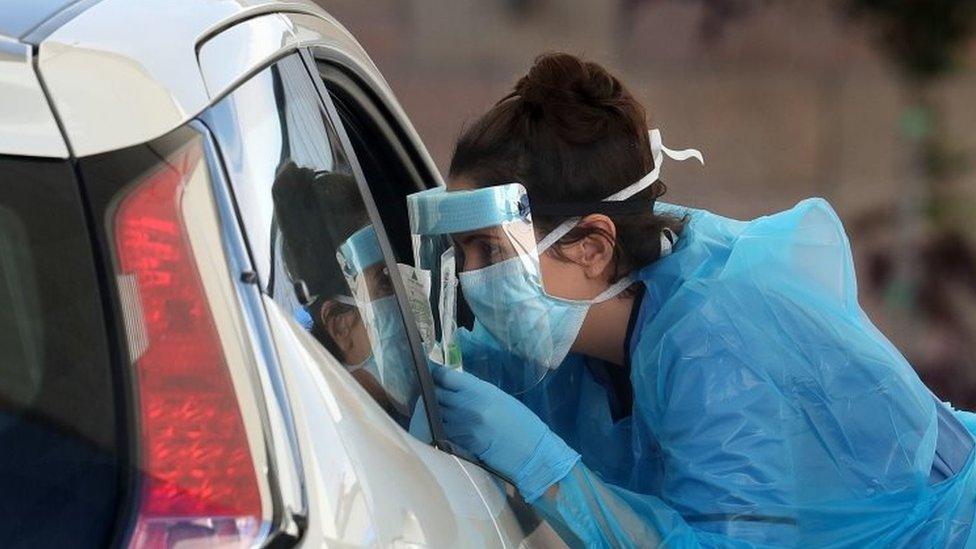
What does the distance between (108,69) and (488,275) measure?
3.44 feet

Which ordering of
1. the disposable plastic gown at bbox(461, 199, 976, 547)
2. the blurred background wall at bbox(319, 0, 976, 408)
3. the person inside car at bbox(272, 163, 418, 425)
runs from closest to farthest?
the person inside car at bbox(272, 163, 418, 425), the disposable plastic gown at bbox(461, 199, 976, 547), the blurred background wall at bbox(319, 0, 976, 408)

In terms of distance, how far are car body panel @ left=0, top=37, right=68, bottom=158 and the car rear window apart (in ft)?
0.05

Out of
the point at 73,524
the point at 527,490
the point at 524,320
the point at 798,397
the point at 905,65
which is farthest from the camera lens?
the point at 905,65

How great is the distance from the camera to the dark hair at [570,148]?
7.56 ft

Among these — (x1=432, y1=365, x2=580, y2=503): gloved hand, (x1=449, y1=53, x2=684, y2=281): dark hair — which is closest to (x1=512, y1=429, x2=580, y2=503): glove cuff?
(x1=432, y1=365, x2=580, y2=503): gloved hand

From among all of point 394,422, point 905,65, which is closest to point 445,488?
point 394,422

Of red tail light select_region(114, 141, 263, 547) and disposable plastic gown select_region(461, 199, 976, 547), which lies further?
disposable plastic gown select_region(461, 199, 976, 547)

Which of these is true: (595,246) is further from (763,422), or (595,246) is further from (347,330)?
(347,330)

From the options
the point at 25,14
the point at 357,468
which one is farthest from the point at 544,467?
the point at 25,14

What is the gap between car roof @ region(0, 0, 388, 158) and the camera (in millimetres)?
1222

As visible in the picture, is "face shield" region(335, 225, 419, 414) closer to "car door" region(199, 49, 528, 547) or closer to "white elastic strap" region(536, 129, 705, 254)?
"car door" region(199, 49, 528, 547)

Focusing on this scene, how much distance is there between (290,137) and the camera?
1.55m

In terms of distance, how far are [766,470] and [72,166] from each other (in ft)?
3.86

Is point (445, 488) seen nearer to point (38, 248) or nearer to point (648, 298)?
point (38, 248)
